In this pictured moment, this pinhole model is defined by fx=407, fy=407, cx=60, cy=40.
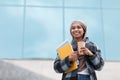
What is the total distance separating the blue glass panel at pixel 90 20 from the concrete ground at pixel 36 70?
0.84m

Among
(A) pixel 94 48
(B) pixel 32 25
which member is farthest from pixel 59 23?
(A) pixel 94 48

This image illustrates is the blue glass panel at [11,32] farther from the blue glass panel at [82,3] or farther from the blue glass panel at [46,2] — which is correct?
the blue glass panel at [82,3]

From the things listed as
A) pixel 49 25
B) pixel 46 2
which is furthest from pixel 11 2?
pixel 49 25

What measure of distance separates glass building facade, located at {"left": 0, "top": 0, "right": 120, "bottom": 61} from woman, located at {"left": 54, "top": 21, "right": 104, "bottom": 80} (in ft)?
33.2

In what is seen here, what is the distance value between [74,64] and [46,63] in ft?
35.5

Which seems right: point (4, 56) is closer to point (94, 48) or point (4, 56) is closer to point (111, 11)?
point (111, 11)

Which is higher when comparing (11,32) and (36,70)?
(11,32)

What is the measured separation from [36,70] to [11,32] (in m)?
1.54

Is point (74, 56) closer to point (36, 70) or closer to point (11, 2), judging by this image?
point (36, 70)

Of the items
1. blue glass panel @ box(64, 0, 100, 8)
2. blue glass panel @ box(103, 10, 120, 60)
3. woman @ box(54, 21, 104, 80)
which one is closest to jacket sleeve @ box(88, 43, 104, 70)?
woman @ box(54, 21, 104, 80)

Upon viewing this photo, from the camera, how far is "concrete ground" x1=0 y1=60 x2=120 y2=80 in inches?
508

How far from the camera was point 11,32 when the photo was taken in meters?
13.8

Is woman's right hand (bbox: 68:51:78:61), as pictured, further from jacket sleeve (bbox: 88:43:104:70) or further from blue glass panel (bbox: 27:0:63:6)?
blue glass panel (bbox: 27:0:63:6)

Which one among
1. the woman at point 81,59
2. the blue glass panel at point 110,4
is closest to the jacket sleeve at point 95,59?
the woman at point 81,59
